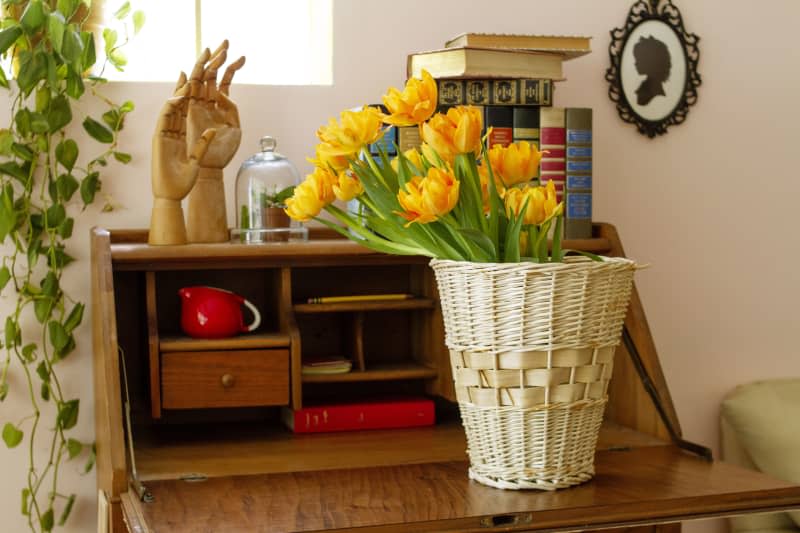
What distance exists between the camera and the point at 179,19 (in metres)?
2.20

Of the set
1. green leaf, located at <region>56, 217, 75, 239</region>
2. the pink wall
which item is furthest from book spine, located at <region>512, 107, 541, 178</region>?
green leaf, located at <region>56, 217, 75, 239</region>

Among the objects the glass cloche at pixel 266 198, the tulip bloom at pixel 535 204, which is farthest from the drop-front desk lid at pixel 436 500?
the glass cloche at pixel 266 198

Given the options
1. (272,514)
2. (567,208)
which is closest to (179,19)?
(567,208)

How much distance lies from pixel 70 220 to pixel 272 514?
0.91 m

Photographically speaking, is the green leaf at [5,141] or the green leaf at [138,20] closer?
the green leaf at [5,141]

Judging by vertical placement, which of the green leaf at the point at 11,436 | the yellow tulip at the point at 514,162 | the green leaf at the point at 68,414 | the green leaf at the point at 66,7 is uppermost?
the green leaf at the point at 66,7

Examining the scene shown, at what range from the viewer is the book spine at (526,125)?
6.44ft

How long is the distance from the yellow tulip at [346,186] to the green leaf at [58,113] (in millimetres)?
750

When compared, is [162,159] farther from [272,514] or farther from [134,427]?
[272,514]

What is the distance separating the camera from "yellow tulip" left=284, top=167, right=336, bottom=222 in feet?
4.69

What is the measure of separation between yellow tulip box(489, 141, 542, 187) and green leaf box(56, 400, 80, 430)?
1.02m

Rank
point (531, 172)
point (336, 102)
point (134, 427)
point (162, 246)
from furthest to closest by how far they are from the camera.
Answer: point (336, 102)
point (134, 427)
point (162, 246)
point (531, 172)

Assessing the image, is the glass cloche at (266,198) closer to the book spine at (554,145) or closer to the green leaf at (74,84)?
the green leaf at (74,84)

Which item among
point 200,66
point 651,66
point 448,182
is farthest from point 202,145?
point 651,66
